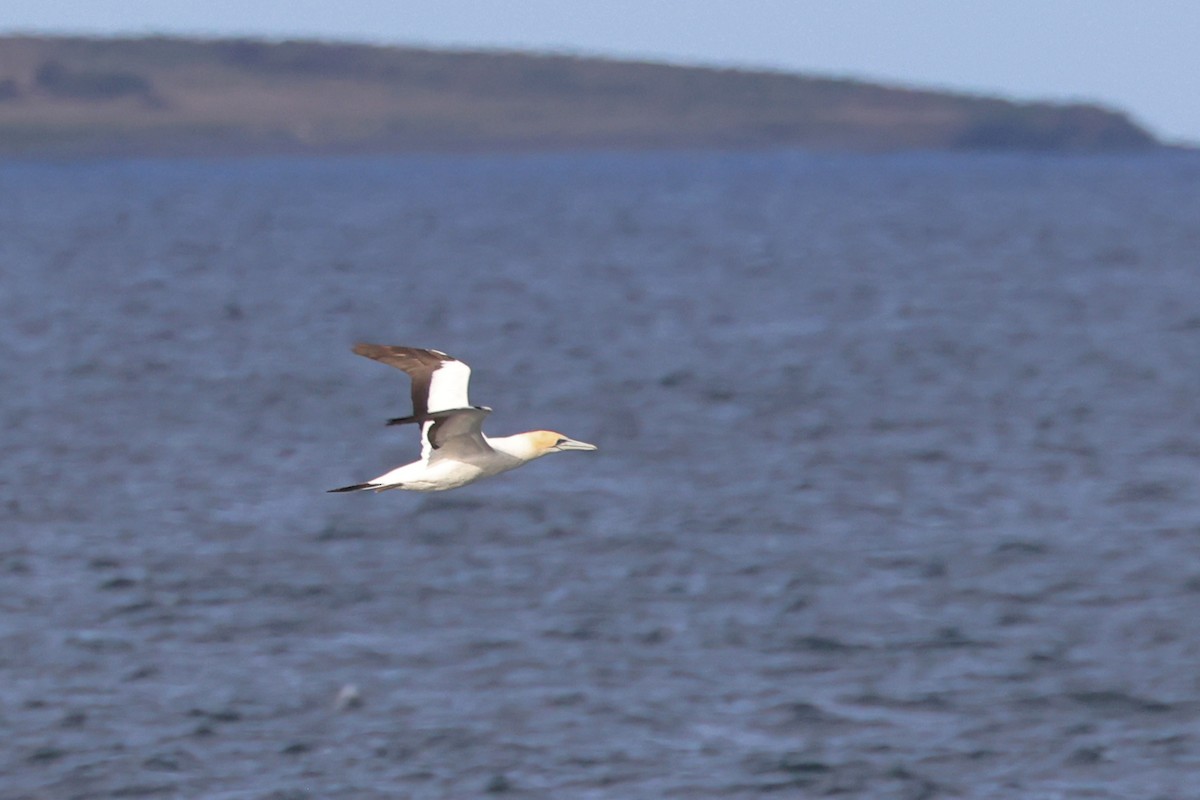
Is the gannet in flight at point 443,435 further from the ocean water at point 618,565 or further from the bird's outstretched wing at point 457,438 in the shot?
the ocean water at point 618,565

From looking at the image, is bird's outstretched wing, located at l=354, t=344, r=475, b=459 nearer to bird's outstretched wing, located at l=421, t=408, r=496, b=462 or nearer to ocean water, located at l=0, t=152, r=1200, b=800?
bird's outstretched wing, located at l=421, t=408, r=496, b=462

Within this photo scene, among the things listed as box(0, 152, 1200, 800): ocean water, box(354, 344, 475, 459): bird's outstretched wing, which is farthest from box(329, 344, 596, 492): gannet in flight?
box(0, 152, 1200, 800): ocean water

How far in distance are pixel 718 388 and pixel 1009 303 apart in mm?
32849

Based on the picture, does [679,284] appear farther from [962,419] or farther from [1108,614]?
[1108,614]

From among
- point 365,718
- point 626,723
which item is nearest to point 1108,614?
point 626,723

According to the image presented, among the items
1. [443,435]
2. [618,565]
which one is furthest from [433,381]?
[618,565]

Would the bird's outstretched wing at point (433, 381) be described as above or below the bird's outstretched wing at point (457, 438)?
above

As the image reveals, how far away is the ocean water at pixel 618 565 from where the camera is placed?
2380 centimetres

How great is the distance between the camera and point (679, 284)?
92750 millimetres

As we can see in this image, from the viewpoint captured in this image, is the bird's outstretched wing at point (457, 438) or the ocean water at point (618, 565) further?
the ocean water at point (618, 565)

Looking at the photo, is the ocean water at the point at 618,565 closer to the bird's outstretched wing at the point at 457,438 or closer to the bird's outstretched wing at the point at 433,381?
the bird's outstretched wing at the point at 457,438

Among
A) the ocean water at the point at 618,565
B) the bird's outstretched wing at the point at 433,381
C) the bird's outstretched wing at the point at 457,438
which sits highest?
the bird's outstretched wing at the point at 433,381

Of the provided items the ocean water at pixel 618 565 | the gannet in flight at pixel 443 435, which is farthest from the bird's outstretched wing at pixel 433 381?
the ocean water at pixel 618 565

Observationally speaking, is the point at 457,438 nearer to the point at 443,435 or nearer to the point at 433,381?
Answer: the point at 443,435
